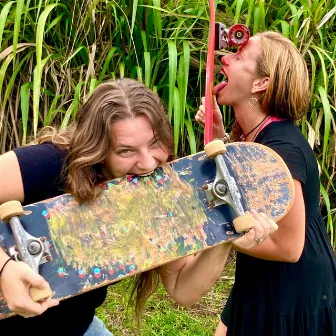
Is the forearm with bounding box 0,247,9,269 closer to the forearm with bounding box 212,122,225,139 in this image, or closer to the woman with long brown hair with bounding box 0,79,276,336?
the woman with long brown hair with bounding box 0,79,276,336

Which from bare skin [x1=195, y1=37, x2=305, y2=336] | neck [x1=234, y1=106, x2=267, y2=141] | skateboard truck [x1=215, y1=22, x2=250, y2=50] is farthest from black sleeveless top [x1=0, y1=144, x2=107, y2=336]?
skateboard truck [x1=215, y1=22, x2=250, y2=50]

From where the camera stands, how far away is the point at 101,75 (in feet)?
9.02

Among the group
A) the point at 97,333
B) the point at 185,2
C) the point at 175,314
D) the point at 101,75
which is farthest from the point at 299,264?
the point at 185,2

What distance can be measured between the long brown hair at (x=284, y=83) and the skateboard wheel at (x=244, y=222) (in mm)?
468

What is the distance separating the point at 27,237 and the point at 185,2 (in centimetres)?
200

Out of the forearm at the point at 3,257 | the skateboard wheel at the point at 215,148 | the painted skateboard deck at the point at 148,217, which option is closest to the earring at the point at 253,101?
the painted skateboard deck at the point at 148,217

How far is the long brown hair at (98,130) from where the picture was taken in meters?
1.35

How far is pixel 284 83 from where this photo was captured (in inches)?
66.7

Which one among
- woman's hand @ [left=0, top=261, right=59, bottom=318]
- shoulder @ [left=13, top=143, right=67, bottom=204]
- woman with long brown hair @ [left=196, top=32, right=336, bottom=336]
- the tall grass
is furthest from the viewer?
the tall grass

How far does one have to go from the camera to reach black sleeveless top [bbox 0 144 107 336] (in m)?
1.31

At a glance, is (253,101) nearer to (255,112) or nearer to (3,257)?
(255,112)

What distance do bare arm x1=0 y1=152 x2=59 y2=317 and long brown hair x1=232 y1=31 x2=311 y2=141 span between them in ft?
2.68

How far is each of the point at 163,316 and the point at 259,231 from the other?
146 centimetres

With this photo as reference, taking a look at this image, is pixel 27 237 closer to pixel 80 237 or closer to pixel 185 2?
pixel 80 237
